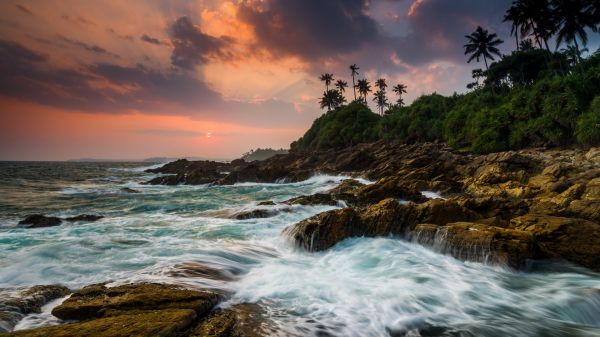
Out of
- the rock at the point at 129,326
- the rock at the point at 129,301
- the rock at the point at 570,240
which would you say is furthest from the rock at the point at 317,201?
the rock at the point at 129,326

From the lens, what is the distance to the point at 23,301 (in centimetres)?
581

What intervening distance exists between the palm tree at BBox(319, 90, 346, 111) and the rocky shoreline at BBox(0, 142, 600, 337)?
74.4 metres

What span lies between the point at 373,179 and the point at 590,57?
36.9 metres

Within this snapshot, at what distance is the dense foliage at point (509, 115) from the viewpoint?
2783 centimetres

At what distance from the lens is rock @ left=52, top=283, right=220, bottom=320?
A: 205 inches

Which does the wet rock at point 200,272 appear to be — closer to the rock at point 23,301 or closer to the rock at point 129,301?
the rock at point 129,301

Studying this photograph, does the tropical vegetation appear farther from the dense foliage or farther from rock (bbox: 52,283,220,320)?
rock (bbox: 52,283,220,320)

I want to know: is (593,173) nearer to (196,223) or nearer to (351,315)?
(351,315)

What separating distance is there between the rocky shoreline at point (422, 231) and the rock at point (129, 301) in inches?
0.7

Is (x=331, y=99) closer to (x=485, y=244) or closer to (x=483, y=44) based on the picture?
(x=483, y=44)

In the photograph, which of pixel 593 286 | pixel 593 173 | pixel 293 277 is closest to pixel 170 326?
pixel 293 277

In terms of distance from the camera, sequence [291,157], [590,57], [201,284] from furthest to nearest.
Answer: [291,157], [590,57], [201,284]

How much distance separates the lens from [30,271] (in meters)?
7.94

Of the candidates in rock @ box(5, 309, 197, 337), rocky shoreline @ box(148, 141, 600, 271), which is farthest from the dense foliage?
rock @ box(5, 309, 197, 337)
